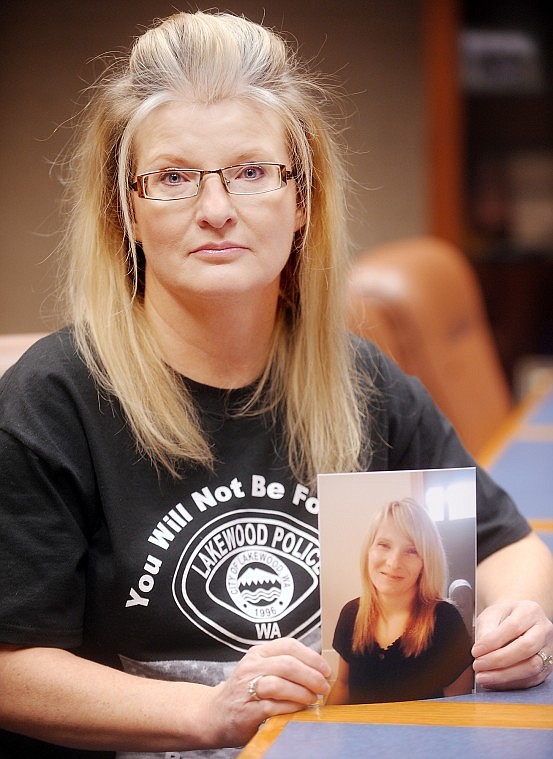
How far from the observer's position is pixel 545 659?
3.46 ft

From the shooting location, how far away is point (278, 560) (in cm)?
119

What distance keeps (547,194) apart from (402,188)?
614mm

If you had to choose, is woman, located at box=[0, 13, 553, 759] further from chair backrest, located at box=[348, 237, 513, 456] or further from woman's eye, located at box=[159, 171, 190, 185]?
chair backrest, located at box=[348, 237, 513, 456]

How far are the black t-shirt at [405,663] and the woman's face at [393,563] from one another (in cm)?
3

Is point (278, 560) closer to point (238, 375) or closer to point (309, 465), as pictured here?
point (309, 465)

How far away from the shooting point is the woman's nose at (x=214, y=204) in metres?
1.11

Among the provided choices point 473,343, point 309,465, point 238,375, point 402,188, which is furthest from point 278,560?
point 402,188

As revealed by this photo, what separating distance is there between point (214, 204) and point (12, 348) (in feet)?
1.46

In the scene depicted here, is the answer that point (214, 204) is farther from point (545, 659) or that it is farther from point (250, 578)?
point (545, 659)

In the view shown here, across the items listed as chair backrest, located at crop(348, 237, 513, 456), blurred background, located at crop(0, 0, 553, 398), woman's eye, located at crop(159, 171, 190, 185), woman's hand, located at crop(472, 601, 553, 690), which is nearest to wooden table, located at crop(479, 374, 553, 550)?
chair backrest, located at crop(348, 237, 513, 456)

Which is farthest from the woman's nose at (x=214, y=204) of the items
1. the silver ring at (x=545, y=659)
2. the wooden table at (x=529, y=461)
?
the wooden table at (x=529, y=461)

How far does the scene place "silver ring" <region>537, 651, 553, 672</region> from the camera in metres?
1.05

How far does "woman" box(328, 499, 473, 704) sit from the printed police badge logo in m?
0.21

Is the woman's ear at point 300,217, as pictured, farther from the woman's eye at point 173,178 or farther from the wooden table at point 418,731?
the wooden table at point 418,731
